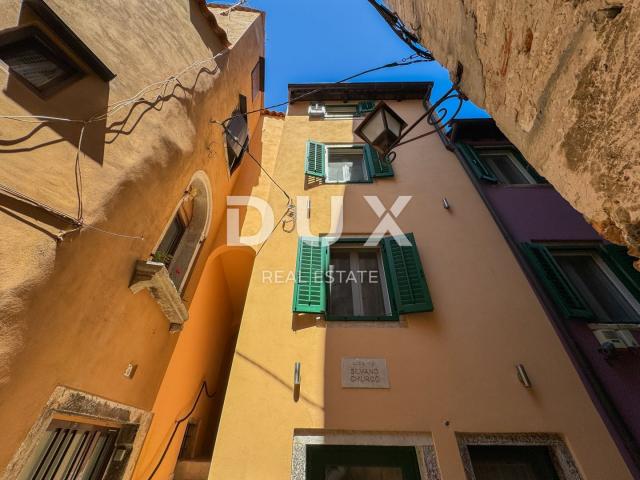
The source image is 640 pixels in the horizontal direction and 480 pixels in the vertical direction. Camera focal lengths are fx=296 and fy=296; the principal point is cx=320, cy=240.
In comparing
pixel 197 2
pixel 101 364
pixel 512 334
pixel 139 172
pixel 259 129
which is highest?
pixel 259 129

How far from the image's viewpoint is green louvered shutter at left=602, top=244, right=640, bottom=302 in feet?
14.3

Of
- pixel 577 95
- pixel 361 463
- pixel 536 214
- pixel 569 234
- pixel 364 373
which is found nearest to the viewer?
pixel 577 95

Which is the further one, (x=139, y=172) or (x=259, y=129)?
(x=259, y=129)

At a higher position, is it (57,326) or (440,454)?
(57,326)

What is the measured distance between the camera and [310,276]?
425cm

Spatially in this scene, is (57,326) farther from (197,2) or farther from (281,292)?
(197,2)

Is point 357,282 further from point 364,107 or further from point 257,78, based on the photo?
point 257,78

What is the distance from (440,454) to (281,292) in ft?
8.34

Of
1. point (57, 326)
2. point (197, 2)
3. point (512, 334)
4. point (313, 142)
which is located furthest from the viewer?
point (313, 142)

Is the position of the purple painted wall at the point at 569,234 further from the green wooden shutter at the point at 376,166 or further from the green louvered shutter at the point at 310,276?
the green louvered shutter at the point at 310,276

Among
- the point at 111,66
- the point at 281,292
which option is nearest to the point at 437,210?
the point at 281,292

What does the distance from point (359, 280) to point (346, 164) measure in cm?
342

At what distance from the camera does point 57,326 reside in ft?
6.52

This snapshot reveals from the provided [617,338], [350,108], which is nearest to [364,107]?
[350,108]
